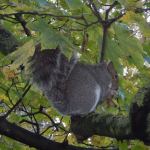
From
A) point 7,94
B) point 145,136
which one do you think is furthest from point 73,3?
point 7,94

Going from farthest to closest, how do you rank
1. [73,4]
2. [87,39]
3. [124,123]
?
[87,39]
[124,123]
[73,4]

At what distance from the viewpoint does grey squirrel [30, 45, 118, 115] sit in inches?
67.2

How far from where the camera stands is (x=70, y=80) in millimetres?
1784

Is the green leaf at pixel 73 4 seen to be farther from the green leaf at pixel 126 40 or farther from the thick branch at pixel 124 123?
the thick branch at pixel 124 123

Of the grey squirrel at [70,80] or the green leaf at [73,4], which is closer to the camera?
the green leaf at [73,4]

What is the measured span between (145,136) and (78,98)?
0.32 m

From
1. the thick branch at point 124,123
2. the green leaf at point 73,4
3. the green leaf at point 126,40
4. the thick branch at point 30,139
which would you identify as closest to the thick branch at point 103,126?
the thick branch at point 124,123

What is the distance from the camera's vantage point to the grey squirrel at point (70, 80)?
67.2 inches

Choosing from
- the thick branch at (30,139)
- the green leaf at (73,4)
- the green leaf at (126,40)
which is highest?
the green leaf at (73,4)

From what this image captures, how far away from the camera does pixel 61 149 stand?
6.78 feet

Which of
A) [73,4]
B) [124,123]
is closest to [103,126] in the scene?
[124,123]

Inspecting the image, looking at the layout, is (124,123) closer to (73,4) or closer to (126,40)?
(126,40)

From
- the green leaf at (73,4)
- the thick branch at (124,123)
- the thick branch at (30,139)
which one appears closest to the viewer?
the green leaf at (73,4)

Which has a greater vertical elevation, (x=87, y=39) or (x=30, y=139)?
(x=87, y=39)
